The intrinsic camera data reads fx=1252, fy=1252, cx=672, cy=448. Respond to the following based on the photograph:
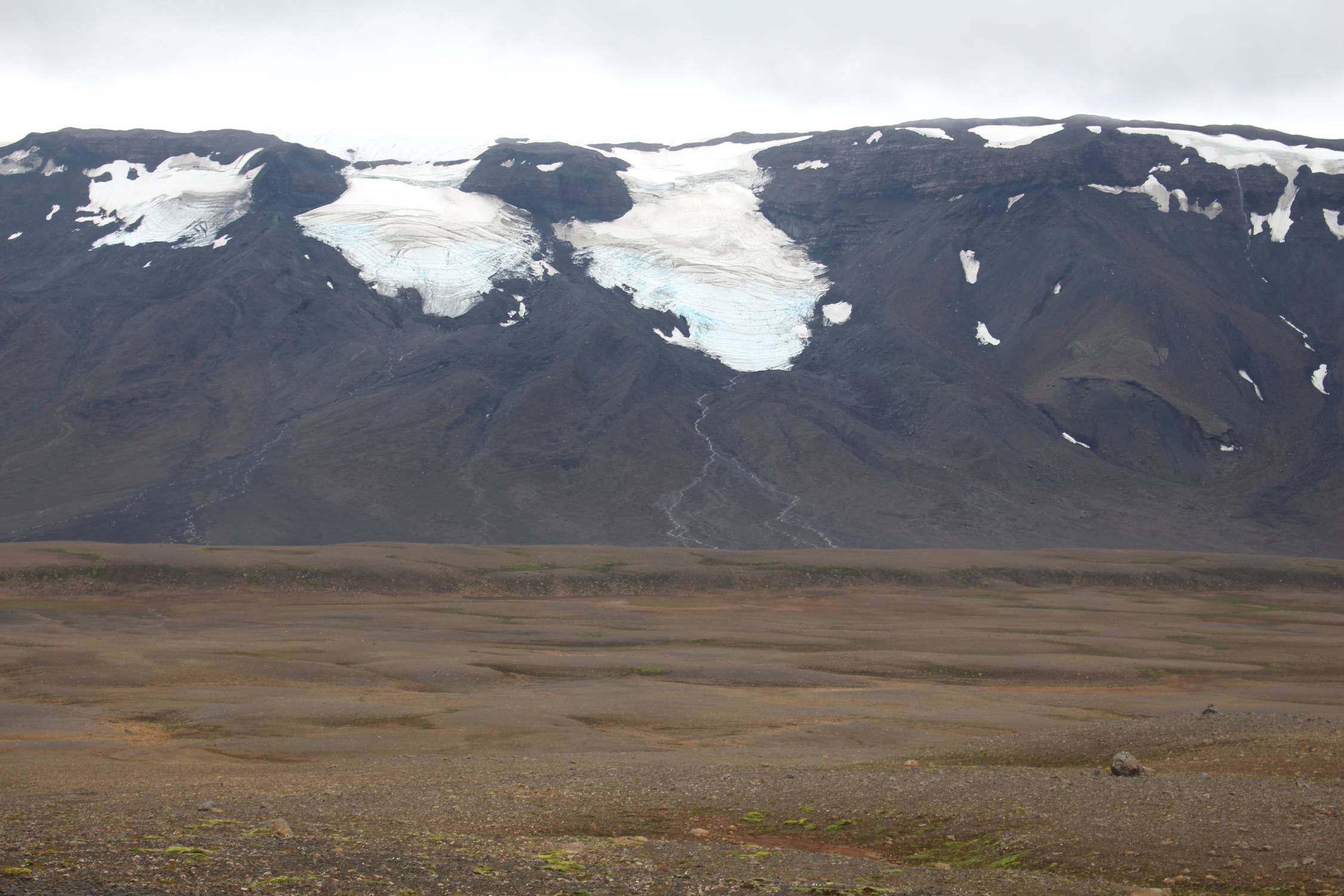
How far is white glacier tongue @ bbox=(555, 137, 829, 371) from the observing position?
420ft

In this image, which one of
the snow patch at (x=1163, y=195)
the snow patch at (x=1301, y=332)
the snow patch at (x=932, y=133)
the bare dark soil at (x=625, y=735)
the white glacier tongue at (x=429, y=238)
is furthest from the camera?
the snow patch at (x=932, y=133)

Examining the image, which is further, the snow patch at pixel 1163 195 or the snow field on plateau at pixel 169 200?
the snow patch at pixel 1163 195

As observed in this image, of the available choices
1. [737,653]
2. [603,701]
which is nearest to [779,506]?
[737,653]

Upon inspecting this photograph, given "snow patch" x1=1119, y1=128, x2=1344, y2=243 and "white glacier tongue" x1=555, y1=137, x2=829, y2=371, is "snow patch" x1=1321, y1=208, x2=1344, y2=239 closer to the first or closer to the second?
"snow patch" x1=1119, y1=128, x2=1344, y2=243

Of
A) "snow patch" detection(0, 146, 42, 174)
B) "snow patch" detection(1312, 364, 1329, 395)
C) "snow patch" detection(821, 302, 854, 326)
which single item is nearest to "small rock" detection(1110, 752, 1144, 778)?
"snow patch" detection(821, 302, 854, 326)

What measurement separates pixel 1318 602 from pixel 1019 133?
94.7 meters

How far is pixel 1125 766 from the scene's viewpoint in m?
19.1

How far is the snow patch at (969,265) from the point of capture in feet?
439

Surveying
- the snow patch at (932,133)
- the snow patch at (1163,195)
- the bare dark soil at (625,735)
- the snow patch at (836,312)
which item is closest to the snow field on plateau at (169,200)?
the snow patch at (836,312)

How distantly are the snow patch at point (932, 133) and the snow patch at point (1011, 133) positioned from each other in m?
3.82

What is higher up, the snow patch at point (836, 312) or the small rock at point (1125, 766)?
the snow patch at point (836, 312)

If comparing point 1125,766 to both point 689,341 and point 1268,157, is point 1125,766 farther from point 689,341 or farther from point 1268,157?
point 1268,157

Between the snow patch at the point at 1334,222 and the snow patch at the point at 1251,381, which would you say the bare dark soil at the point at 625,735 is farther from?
the snow patch at the point at 1334,222

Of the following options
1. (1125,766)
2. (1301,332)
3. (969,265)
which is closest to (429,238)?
(969,265)
